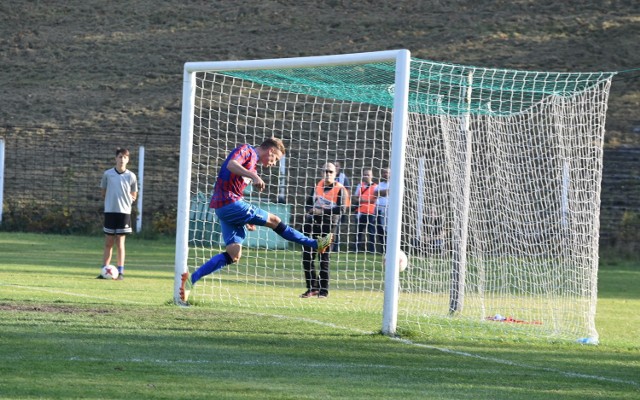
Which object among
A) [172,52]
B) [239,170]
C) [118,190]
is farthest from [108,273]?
[172,52]

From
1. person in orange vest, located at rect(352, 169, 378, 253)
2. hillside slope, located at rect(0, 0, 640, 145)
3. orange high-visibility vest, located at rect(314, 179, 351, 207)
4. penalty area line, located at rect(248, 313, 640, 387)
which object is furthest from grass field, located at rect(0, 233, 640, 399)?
hillside slope, located at rect(0, 0, 640, 145)

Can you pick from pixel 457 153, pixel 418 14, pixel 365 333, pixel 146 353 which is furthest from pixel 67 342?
pixel 418 14

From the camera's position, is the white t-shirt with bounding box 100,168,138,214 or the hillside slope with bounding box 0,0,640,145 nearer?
the white t-shirt with bounding box 100,168,138,214

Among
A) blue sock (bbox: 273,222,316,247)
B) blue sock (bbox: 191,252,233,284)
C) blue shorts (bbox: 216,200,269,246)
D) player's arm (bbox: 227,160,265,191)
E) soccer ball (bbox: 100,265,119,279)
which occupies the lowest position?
soccer ball (bbox: 100,265,119,279)

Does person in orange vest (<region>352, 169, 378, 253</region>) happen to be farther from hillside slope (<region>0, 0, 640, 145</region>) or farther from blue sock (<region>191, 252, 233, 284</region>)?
hillside slope (<region>0, 0, 640, 145</region>)

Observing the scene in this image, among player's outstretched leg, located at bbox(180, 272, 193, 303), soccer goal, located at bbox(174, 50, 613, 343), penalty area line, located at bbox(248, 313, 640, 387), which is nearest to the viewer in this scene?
penalty area line, located at bbox(248, 313, 640, 387)

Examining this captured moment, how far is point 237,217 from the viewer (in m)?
12.0

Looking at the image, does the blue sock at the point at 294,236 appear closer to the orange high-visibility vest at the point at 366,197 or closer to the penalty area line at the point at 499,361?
the penalty area line at the point at 499,361

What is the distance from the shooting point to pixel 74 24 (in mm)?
43562

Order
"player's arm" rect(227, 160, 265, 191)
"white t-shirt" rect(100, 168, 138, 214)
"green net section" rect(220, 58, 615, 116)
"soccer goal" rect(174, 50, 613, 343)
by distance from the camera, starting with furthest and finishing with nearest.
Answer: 1. "white t-shirt" rect(100, 168, 138, 214)
2. "soccer goal" rect(174, 50, 613, 343)
3. "green net section" rect(220, 58, 615, 116)
4. "player's arm" rect(227, 160, 265, 191)

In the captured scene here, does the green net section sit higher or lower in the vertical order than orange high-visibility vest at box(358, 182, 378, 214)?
higher

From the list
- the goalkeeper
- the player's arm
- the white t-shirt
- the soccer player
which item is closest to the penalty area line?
the goalkeeper

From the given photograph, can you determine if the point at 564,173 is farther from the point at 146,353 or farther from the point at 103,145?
the point at 103,145

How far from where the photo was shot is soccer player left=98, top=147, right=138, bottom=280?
1667cm
